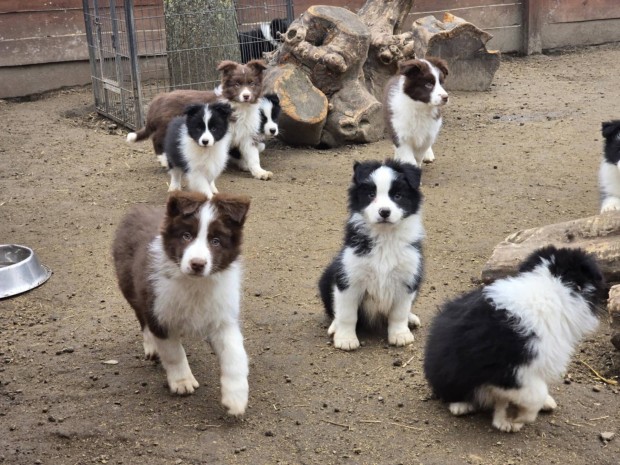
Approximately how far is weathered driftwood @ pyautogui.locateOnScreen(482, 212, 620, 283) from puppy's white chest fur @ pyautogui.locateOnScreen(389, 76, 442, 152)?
334 cm

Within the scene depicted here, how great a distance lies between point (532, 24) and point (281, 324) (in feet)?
36.3

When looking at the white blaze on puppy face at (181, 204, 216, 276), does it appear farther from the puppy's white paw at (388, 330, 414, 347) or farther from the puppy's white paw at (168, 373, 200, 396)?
the puppy's white paw at (388, 330, 414, 347)

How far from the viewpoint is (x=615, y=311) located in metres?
4.45

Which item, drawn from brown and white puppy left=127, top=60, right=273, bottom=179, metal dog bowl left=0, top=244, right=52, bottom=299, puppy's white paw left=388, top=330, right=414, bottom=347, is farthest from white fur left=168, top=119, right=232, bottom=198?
puppy's white paw left=388, top=330, right=414, bottom=347

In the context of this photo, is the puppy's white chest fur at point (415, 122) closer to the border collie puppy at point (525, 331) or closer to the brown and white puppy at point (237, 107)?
the brown and white puppy at point (237, 107)

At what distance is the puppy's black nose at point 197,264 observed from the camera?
379 cm

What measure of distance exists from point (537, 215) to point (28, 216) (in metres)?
4.48

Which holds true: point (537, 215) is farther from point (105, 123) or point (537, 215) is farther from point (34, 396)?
point (105, 123)

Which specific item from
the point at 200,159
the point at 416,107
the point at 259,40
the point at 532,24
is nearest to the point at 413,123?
the point at 416,107

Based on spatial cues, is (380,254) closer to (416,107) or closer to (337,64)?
(416,107)

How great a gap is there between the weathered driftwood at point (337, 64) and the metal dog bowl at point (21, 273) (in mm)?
4197

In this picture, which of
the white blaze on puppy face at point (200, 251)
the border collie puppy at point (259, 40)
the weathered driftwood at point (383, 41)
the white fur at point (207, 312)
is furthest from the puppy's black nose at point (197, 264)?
the border collie puppy at point (259, 40)

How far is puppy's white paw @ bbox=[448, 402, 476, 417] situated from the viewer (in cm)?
402

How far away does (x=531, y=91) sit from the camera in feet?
39.7
